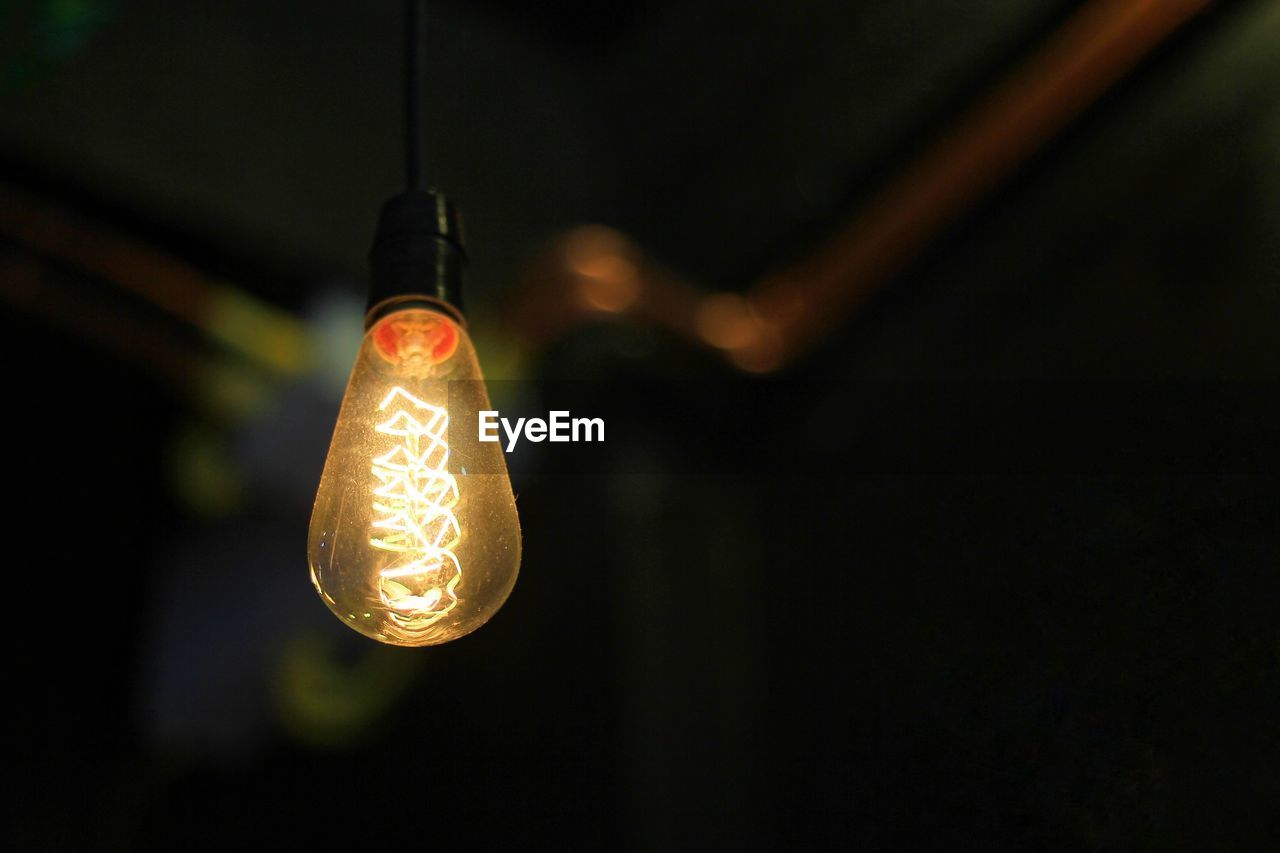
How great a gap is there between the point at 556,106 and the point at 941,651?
0.88 metres

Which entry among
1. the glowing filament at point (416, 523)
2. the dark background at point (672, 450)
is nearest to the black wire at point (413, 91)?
the glowing filament at point (416, 523)

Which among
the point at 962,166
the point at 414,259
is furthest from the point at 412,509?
the point at 962,166

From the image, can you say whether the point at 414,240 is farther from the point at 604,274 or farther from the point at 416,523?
the point at 604,274

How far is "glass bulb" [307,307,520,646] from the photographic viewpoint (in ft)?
1.39

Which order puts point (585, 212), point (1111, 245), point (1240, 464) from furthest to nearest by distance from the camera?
point (585, 212) → point (1111, 245) → point (1240, 464)

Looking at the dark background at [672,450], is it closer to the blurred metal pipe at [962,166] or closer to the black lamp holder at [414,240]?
the blurred metal pipe at [962,166]

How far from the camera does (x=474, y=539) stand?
0.43 metres

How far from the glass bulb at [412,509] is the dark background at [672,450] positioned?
277 mm

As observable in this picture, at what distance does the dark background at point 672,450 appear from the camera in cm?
68

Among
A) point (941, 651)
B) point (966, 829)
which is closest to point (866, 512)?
point (941, 651)

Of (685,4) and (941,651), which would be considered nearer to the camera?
(941,651)

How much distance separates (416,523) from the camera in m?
0.43

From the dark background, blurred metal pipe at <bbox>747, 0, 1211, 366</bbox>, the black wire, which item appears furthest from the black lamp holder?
blurred metal pipe at <bbox>747, 0, 1211, 366</bbox>

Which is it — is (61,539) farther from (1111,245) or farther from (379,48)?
(1111,245)
